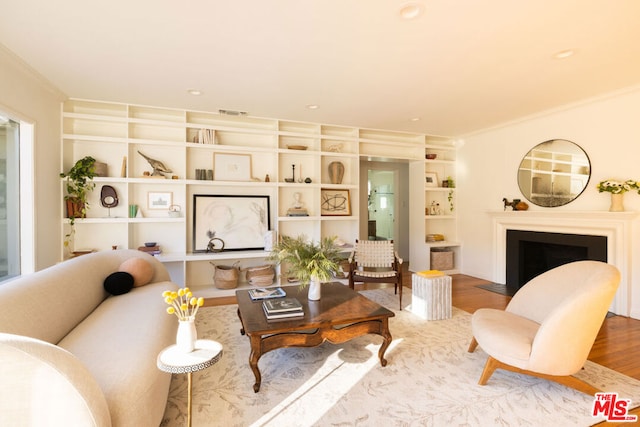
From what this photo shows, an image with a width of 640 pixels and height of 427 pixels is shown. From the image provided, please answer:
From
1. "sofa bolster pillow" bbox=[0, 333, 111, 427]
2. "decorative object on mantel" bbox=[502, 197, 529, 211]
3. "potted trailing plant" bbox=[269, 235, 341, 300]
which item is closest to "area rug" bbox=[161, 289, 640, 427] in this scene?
"potted trailing plant" bbox=[269, 235, 341, 300]

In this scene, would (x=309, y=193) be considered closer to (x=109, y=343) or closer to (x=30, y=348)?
(x=109, y=343)

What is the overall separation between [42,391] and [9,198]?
300 centimetres

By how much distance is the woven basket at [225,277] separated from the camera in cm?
446

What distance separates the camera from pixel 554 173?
172 inches

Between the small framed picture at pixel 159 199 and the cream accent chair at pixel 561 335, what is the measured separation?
4.11m

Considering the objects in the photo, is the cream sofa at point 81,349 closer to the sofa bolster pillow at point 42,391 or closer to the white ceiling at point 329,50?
the sofa bolster pillow at point 42,391

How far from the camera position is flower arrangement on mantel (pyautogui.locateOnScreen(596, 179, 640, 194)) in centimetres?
351

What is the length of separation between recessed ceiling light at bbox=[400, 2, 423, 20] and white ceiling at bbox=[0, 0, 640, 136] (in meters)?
0.04

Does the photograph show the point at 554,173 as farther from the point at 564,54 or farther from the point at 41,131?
the point at 41,131

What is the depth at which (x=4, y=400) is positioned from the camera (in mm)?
1142

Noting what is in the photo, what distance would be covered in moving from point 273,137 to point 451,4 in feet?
11.0

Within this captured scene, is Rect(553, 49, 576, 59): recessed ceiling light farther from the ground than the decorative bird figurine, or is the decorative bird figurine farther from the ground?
Rect(553, 49, 576, 59): recessed ceiling light

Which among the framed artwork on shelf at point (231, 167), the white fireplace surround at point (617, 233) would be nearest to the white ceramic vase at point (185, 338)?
the framed artwork on shelf at point (231, 167)

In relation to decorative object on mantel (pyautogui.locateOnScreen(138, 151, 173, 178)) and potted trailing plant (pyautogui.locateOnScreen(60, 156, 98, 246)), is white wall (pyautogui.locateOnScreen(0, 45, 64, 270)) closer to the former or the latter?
potted trailing plant (pyautogui.locateOnScreen(60, 156, 98, 246))
